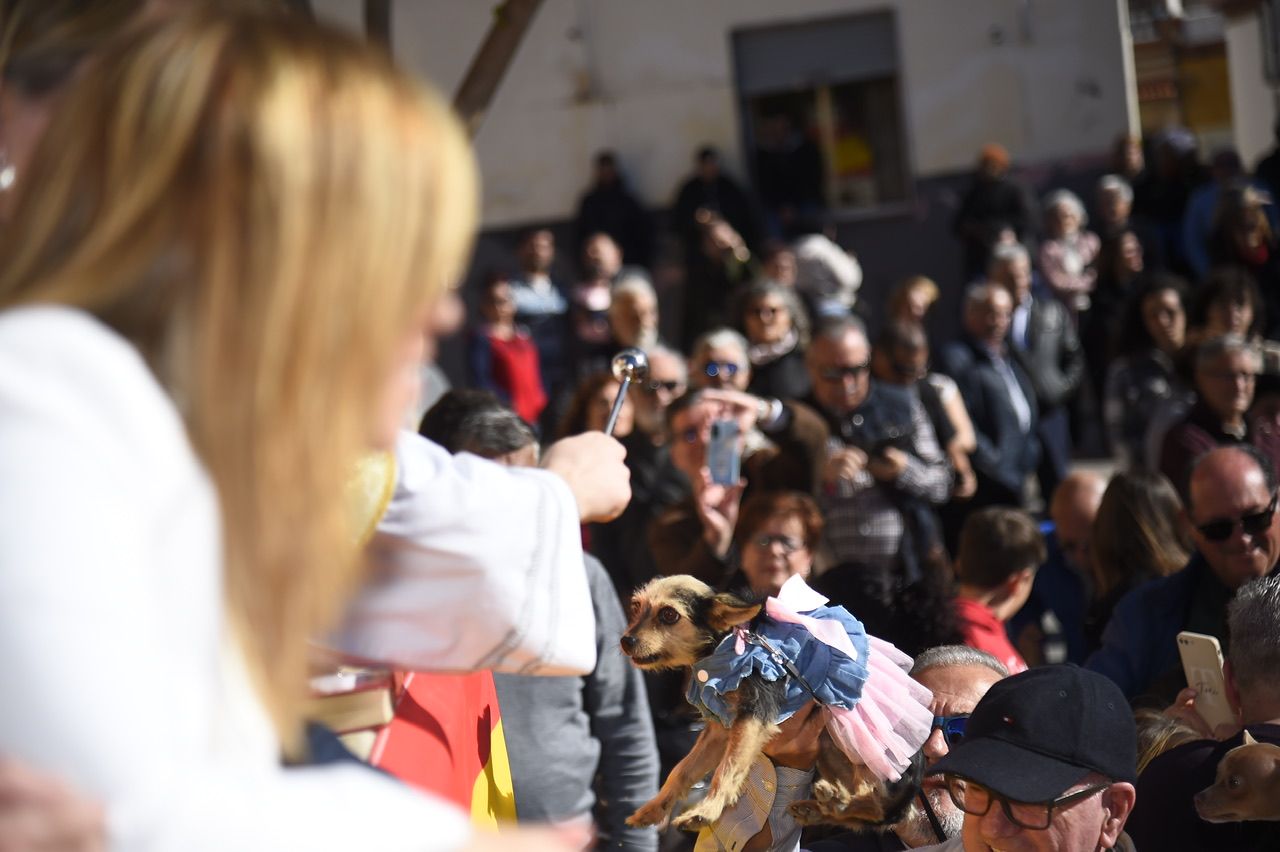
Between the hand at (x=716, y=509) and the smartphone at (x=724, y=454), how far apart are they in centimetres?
3

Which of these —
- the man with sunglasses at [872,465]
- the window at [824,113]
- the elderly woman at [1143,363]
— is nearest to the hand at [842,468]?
the man with sunglasses at [872,465]

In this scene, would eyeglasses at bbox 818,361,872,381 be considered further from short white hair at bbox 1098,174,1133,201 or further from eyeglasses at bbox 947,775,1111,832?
short white hair at bbox 1098,174,1133,201

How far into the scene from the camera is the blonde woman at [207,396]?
3.51 feet

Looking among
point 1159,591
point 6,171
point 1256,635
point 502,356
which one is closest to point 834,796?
point 1256,635

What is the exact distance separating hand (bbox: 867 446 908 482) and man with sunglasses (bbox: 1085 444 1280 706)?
1663 mm

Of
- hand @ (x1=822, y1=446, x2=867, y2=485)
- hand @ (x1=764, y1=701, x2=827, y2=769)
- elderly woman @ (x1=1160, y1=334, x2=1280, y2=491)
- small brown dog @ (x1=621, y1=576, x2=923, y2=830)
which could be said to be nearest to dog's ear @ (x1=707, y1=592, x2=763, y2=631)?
small brown dog @ (x1=621, y1=576, x2=923, y2=830)

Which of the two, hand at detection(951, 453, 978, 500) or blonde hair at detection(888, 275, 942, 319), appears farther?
blonde hair at detection(888, 275, 942, 319)

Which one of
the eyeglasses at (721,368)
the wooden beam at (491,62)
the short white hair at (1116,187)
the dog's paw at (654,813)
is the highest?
the wooden beam at (491,62)

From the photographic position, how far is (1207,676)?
365cm

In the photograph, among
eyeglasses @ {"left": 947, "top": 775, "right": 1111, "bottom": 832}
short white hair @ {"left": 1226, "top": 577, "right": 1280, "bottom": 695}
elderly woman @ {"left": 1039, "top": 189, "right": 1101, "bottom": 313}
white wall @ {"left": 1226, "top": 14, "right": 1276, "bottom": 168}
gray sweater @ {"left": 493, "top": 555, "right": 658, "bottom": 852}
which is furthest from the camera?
white wall @ {"left": 1226, "top": 14, "right": 1276, "bottom": 168}

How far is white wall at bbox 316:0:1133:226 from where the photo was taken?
46.5 feet

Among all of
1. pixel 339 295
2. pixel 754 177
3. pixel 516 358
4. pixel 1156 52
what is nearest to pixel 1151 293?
pixel 516 358

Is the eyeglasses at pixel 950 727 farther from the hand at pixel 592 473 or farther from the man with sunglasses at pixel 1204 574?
the hand at pixel 592 473

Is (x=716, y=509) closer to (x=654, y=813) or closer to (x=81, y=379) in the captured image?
(x=654, y=813)
